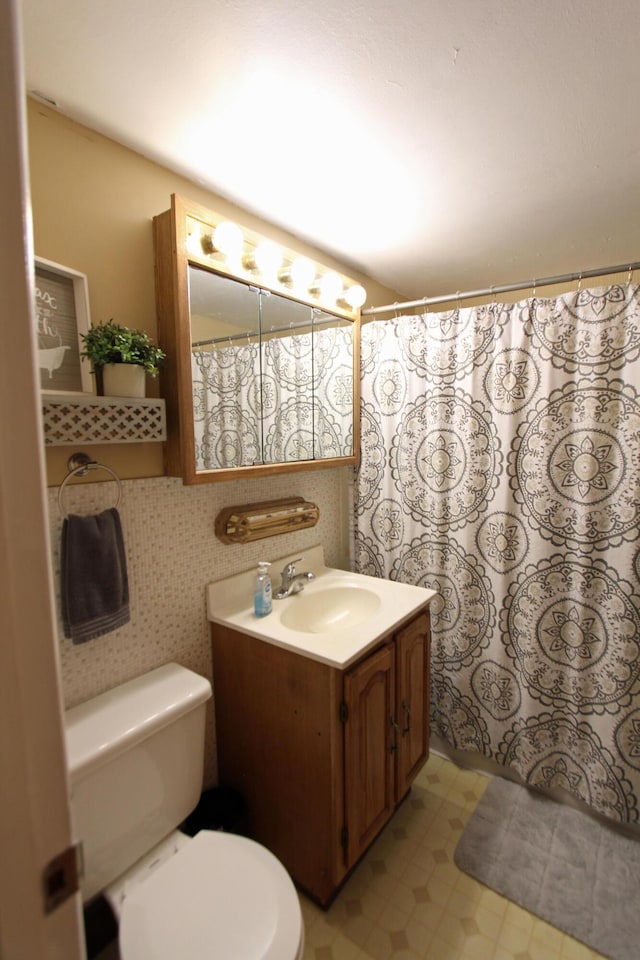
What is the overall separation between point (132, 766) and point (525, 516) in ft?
4.93

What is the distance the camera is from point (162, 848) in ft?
3.73

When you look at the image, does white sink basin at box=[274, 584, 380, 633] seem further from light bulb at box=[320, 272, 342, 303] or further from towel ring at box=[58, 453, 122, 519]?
light bulb at box=[320, 272, 342, 303]

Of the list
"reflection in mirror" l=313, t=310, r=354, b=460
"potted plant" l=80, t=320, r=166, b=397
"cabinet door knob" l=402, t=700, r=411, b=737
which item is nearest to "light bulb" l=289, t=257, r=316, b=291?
"reflection in mirror" l=313, t=310, r=354, b=460

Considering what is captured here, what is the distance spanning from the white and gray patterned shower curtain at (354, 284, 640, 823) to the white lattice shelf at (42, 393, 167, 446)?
3.64 ft

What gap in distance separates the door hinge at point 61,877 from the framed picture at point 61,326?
3.07 feet

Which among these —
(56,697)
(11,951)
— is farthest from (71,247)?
(11,951)

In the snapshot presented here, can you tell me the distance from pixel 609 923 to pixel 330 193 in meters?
2.43

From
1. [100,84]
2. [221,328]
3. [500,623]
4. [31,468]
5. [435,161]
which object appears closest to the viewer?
[31,468]

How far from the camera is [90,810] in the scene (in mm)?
978

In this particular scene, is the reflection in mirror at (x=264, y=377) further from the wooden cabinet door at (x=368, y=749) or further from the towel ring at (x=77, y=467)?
the wooden cabinet door at (x=368, y=749)

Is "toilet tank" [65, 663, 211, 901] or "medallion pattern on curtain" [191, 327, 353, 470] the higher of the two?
"medallion pattern on curtain" [191, 327, 353, 470]

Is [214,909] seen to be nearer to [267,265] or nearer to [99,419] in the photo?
[99,419]

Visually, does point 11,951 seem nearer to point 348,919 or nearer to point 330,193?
point 348,919

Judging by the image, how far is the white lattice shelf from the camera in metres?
0.96
